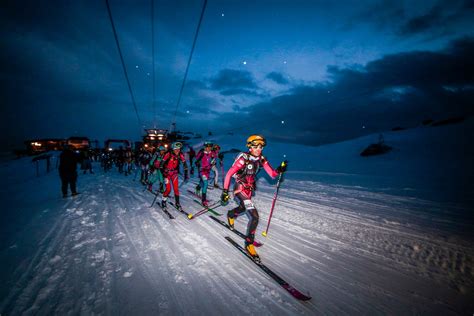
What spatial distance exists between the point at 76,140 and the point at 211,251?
4225cm

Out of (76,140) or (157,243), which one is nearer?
(157,243)

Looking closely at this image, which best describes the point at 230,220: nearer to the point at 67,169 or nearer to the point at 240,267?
the point at 240,267

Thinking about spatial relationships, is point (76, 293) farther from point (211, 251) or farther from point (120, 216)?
point (120, 216)

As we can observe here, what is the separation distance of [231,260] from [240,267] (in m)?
0.31

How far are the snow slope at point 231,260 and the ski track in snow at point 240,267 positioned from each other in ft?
0.07

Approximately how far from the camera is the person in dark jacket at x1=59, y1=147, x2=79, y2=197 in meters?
9.85

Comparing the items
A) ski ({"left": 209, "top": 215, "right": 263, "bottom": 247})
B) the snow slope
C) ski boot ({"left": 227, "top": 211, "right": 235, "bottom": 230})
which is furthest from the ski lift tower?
ski boot ({"left": 227, "top": 211, "right": 235, "bottom": 230})

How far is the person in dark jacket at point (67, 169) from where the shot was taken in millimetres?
9847

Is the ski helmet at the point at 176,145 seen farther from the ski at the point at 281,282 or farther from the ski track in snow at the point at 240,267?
the ski at the point at 281,282

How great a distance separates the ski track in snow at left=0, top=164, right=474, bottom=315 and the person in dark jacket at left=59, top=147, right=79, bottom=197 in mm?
3554

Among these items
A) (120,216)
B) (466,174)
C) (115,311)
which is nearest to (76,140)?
(120,216)

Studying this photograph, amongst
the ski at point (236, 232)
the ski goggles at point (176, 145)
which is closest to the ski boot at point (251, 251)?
the ski at point (236, 232)

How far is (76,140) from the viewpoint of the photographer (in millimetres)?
35562

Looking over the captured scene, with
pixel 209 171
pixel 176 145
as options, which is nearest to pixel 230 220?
pixel 176 145
